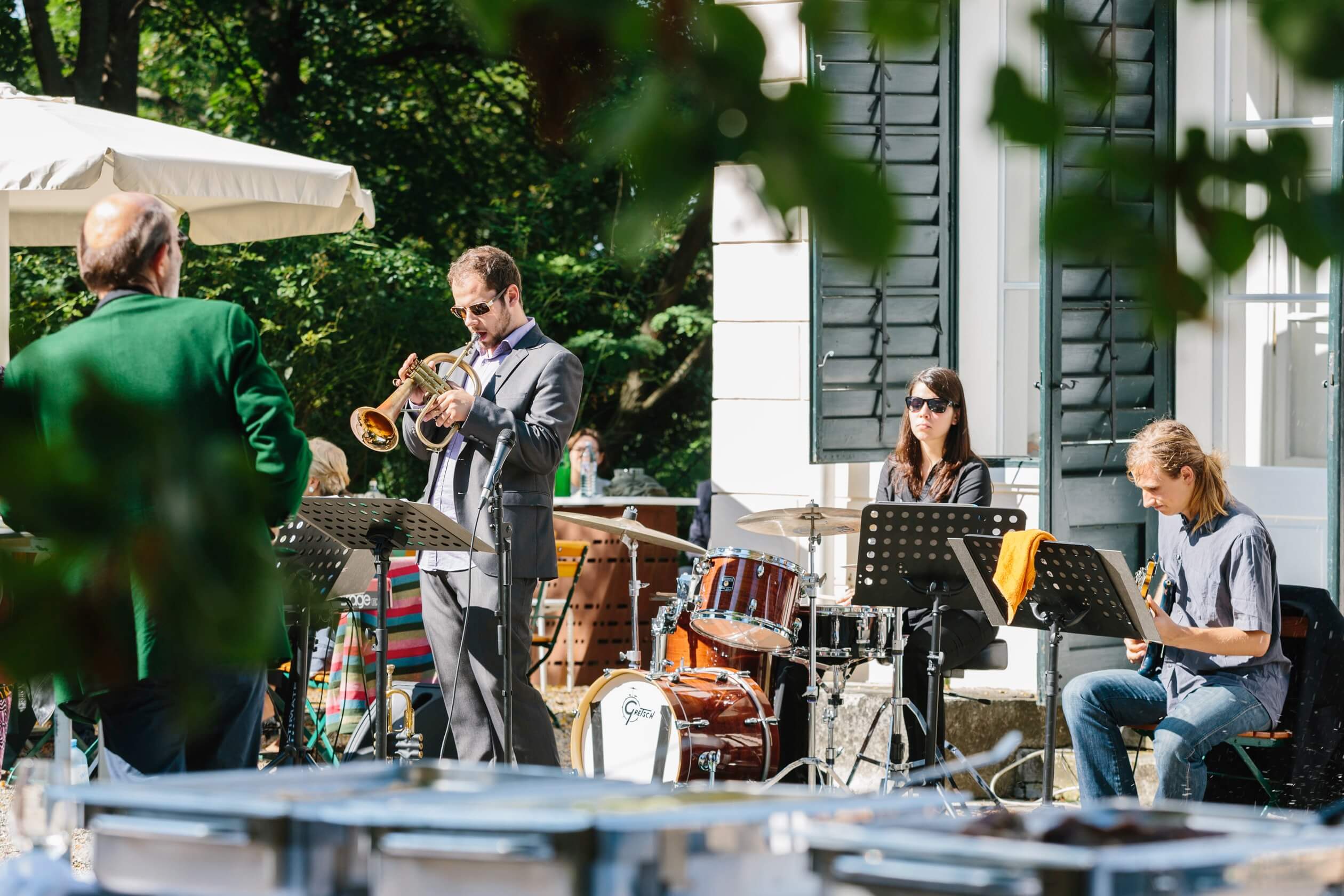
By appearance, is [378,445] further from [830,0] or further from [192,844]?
[830,0]

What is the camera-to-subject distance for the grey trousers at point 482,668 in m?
5.09

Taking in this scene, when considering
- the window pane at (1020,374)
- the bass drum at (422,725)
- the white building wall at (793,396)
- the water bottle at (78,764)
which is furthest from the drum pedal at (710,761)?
the window pane at (1020,374)

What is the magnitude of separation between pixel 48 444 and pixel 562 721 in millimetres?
7682

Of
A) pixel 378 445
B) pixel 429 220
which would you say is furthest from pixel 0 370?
pixel 429 220

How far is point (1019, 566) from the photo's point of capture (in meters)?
4.76

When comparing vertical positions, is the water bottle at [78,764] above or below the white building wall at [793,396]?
below

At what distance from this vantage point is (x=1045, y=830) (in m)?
1.83

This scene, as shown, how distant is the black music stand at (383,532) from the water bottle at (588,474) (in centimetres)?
461

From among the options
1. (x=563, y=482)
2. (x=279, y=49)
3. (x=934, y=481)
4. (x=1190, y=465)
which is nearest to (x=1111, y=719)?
(x=1190, y=465)

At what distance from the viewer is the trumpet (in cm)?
490

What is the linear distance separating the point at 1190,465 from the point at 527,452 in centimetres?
211

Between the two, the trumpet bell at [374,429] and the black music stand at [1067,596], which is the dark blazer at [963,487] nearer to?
the black music stand at [1067,596]

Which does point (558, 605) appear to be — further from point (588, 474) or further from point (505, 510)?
point (505, 510)

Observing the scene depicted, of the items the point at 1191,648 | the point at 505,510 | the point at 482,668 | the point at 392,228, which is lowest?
the point at 482,668
